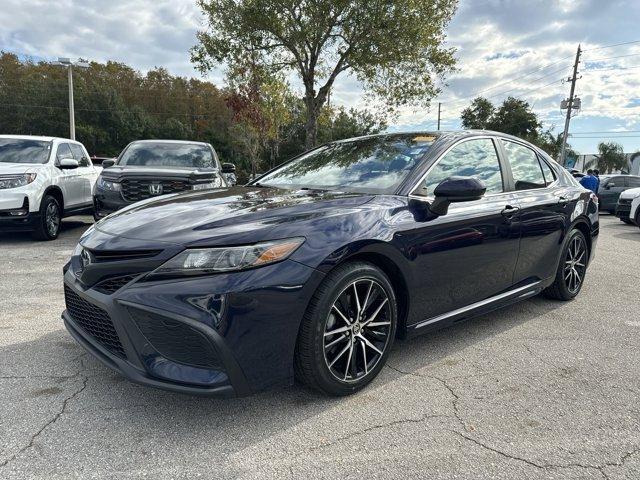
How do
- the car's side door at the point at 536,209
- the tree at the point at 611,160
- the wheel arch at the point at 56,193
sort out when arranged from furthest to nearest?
the tree at the point at 611,160, the wheel arch at the point at 56,193, the car's side door at the point at 536,209

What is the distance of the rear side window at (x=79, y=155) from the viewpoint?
8.93 meters

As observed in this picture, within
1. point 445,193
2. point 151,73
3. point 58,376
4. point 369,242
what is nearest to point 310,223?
point 369,242

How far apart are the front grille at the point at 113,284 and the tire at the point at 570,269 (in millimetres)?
3696

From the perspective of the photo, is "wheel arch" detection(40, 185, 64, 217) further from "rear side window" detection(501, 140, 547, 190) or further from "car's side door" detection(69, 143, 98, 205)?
"rear side window" detection(501, 140, 547, 190)

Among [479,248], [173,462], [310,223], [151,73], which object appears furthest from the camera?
[151,73]

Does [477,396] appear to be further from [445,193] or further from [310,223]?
[310,223]

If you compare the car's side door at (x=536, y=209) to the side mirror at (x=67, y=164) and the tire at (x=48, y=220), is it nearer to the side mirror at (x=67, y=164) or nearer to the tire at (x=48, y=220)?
the tire at (x=48, y=220)

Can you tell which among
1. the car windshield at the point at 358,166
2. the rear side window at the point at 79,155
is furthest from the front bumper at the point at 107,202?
the car windshield at the point at 358,166

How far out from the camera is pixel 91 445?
2.19m

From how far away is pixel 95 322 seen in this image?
8.16 ft

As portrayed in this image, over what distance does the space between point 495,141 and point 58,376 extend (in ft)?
11.6

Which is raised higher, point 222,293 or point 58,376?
point 222,293

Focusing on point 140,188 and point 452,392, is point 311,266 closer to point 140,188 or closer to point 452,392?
point 452,392

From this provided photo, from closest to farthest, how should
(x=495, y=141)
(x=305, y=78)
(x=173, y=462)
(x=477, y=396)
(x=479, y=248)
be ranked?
(x=173, y=462) < (x=477, y=396) < (x=479, y=248) < (x=495, y=141) < (x=305, y=78)
